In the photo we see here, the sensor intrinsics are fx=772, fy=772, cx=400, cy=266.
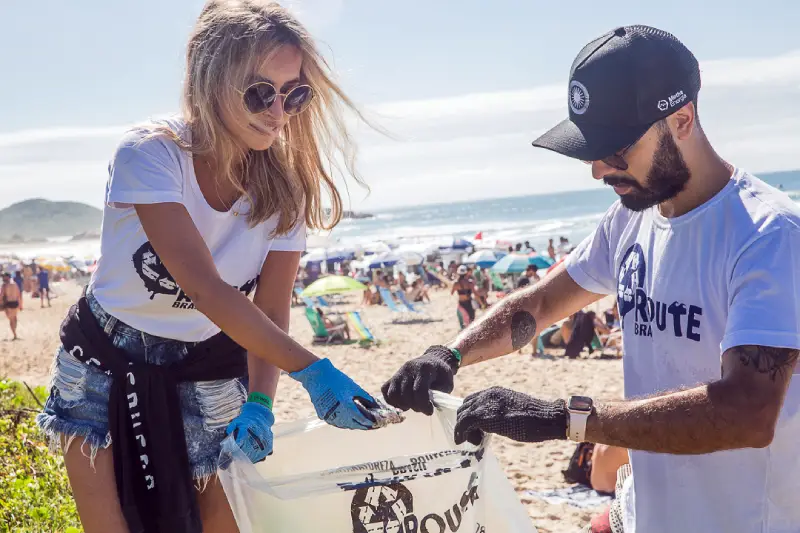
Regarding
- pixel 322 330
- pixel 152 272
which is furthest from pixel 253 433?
pixel 322 330

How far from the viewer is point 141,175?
1.87m

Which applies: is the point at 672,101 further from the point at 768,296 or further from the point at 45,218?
the point at 45,218

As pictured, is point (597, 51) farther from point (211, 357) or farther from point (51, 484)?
point (51, 484)

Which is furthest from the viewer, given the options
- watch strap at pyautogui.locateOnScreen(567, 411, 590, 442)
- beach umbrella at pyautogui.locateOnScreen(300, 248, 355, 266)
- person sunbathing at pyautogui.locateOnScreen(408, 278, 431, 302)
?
beach umbrella at pyautogui.locateOnScreen(300, 248, 355, 266)

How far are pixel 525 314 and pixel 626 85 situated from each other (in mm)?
860

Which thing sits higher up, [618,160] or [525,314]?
[618,160]

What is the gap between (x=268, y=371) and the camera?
2.23 m

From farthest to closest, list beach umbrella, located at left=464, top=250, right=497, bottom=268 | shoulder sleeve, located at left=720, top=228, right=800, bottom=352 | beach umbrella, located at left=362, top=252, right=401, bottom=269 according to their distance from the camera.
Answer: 1. beach umbrella, located at left=362, top=252, right=401, bottom=269
2. beach umbrella, located at left=464, top=250, right=497, bottom=268
3. shoulder sleeve, located at left=720, top=228, right=800, bottom=352

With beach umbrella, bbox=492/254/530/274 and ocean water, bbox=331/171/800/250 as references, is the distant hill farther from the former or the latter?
beach umbrella, bbox=492/254/530/274

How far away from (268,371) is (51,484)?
6.18ft

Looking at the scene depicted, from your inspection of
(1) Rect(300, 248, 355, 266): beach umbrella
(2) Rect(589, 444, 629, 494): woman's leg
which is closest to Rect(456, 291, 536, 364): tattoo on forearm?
(2) Rect(589, 444, 629, 494): woman's leg

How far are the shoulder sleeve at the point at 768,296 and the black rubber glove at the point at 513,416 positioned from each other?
1.27 feet

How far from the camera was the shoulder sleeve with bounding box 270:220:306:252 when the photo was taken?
2191mm

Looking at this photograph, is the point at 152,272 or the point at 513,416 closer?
the point at 513,416
